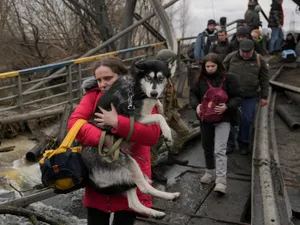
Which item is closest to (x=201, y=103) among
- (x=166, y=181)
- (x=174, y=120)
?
(x=174, y=120)

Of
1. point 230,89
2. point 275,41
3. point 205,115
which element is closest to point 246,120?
point 230,89

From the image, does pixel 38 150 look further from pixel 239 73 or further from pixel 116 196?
pixel 116 196

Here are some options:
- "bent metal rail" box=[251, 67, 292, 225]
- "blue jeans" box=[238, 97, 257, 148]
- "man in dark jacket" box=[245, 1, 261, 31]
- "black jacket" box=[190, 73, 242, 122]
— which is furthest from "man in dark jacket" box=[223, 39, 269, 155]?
"man in dark jacket" box=[245, 1, 261, 31]

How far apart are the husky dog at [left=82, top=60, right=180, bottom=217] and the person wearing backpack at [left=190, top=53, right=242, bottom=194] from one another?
94.5 inches

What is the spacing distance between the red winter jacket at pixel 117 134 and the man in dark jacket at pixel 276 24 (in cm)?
1434

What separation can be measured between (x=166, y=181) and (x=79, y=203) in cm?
125

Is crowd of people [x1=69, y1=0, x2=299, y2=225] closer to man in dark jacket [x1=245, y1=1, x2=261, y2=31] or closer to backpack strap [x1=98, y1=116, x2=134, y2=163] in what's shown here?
backpack strap [x1=98, y1=116, x2=134, y2=163]

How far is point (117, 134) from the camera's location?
2.65 meters

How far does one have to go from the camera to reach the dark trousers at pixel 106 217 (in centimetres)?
282

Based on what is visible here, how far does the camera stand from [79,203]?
5.74 metres

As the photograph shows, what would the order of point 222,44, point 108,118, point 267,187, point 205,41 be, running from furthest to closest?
1. point 205,41
2. point 222,44
3. point 267,187
4. point 108,118

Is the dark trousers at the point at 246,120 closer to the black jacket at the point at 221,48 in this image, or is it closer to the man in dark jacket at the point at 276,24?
the black jacket at the point at 221,48

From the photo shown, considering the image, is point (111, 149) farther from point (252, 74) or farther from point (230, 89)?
point (252, 74)

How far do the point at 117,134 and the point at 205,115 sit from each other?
2.63m
